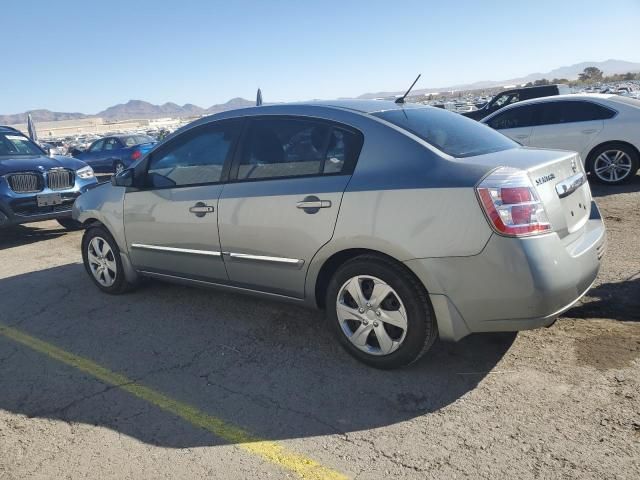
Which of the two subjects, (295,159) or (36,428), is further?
(295,159)

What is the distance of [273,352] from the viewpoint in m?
3.82

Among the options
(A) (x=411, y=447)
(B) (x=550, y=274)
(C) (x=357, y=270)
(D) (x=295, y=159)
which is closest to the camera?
(A) (x=411, y=447)

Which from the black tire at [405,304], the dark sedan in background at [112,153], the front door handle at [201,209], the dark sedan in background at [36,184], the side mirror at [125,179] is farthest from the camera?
the dark sedan in background at [112,153]

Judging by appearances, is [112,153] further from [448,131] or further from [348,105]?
[448,131]

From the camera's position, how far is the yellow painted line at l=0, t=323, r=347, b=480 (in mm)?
2557

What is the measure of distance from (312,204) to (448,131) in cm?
110

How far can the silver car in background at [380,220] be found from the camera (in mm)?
2910

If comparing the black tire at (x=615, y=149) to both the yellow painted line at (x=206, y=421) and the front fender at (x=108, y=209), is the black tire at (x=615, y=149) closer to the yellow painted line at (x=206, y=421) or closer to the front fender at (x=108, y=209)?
the front fender at (x=108, y=209)

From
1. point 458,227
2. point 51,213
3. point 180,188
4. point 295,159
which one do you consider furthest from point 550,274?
point 51,213

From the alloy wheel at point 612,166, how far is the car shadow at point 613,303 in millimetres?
4976

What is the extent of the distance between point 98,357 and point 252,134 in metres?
2.04

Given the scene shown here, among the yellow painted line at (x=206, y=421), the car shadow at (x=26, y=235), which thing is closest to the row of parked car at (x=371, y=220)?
the yellow painted line at (x=206, y=421)

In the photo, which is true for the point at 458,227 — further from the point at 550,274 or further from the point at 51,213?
the point at 51,213

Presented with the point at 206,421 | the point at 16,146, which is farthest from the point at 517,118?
the point at 16,146
